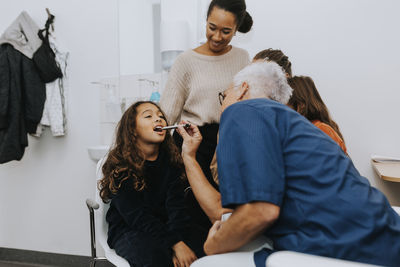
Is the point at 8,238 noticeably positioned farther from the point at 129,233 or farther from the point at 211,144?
the point at 211,144

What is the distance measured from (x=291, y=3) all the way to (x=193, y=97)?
3.51 feet

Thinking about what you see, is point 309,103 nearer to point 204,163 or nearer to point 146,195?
point 204,163

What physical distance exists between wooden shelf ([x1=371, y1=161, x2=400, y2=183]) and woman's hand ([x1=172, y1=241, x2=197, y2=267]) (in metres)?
0.94

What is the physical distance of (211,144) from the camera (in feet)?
4.93

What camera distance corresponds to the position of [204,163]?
148 cm

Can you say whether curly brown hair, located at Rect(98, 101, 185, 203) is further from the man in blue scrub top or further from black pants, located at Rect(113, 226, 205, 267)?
the man in blue scrub top

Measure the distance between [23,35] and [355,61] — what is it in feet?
8.10

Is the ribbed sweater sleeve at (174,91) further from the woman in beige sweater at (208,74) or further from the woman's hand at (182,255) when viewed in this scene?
the woman's hand at (182,255)

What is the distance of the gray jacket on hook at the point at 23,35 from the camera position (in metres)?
2.43

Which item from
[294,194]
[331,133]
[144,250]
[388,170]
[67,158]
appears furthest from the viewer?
[67,158]

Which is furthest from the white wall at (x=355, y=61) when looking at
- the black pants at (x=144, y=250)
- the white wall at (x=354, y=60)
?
the black pants at (x=144, y=250)

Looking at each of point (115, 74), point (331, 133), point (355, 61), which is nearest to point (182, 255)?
point (331, 133)

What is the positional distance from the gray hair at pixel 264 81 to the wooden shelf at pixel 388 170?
78cm

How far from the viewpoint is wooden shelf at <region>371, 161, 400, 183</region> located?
141cm
